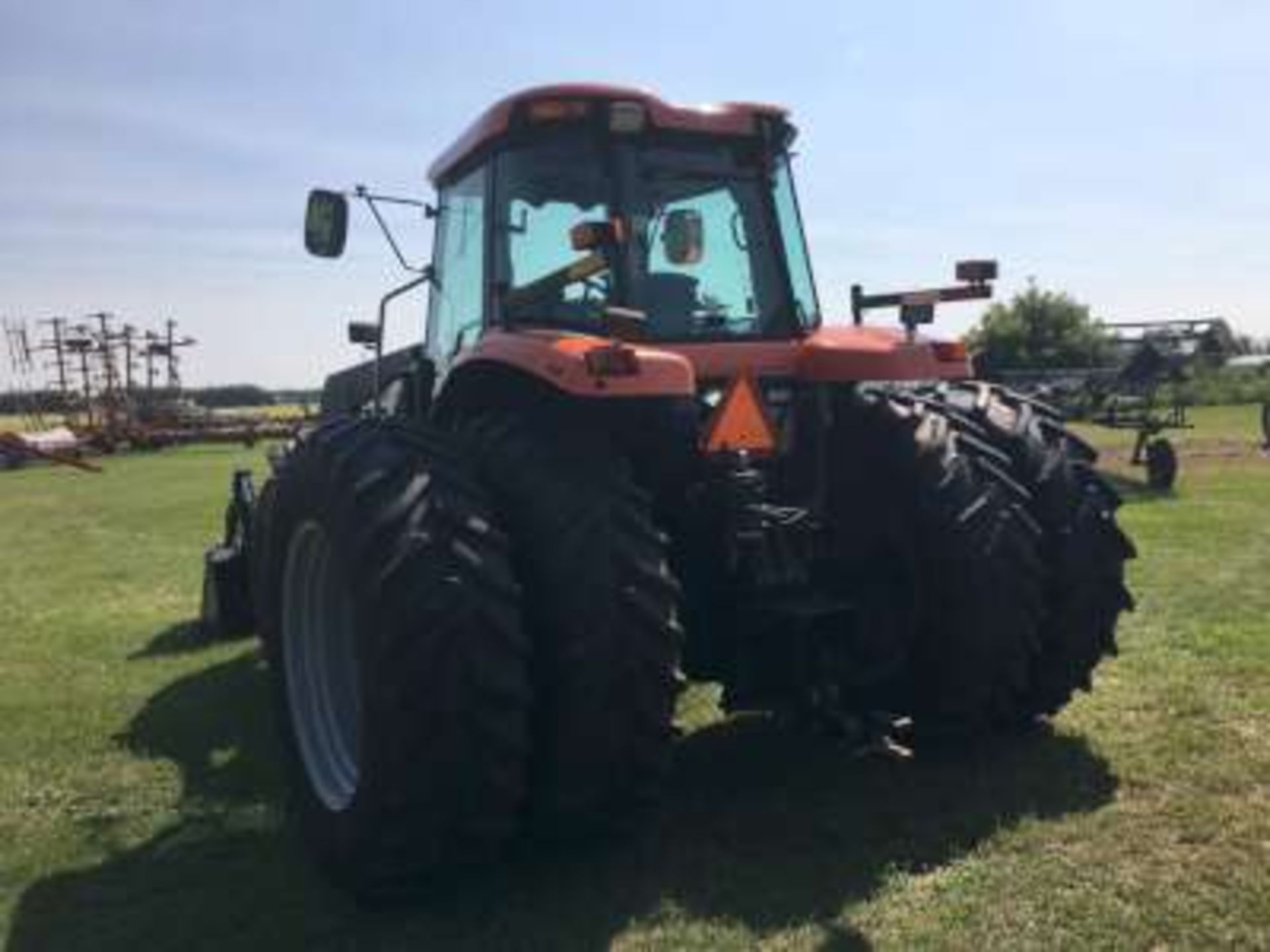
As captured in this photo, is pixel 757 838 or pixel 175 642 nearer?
pixel 757 838

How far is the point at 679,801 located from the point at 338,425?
1906mm

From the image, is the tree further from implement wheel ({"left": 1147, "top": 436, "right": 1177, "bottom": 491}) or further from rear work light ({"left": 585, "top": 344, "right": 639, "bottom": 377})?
rear work light ({"left": 585, "top": 344, "right": 639, "bottom": 377})

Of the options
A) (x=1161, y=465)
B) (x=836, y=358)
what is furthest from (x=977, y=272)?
(x=1161, y=465)

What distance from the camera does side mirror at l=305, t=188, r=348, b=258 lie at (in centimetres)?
623

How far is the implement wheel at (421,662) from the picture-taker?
4012mm

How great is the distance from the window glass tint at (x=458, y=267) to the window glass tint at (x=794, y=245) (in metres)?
1.25

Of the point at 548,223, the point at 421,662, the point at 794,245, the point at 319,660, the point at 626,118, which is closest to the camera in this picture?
the point at 421,662

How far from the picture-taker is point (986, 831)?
476cm

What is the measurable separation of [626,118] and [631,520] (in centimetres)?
166

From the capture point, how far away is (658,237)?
540 cm

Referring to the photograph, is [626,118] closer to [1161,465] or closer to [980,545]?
[980,545]

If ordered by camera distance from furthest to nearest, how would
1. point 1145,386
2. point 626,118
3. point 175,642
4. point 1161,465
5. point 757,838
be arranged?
point 1145,386
point 1161,465
point 175,642
point 626,118
point 757,838

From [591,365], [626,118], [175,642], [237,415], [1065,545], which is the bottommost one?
[175,642]

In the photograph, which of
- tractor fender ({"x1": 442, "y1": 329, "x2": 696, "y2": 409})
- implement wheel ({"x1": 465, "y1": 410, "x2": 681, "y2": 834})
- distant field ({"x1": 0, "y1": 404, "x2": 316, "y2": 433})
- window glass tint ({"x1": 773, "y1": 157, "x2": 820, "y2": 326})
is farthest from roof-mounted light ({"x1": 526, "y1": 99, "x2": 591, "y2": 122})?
distant field ({"x1": 0, "y1": 404, "x2": 316, "y2": 433})
